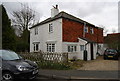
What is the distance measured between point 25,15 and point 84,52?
64.0ft

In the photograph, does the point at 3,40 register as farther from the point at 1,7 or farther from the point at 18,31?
the point at 18,31

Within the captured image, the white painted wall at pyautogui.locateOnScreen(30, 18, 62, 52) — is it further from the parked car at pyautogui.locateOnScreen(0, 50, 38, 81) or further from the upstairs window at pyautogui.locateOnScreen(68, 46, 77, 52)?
the parked car at pyautogui.locateOnScreen(0, 50, 38, 81)

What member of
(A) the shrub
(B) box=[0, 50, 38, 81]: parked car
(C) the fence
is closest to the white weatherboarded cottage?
(C) the fence

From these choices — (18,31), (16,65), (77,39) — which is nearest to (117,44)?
(77,39)

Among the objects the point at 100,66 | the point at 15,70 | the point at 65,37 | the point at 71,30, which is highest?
the point at 71,30

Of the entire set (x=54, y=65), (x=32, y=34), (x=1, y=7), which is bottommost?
(x=54, y=65)

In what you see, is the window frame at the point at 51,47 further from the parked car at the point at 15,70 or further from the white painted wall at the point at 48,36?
the parked car at the point at 15,70

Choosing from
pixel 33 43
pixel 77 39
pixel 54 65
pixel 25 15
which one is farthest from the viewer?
pixel 25 15

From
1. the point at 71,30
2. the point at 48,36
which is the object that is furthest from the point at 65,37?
the point at 48,36

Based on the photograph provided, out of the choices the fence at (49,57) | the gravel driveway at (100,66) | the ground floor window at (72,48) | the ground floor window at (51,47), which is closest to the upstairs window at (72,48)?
the ground floor window at (72,48)

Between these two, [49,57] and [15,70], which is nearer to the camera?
[15,70]

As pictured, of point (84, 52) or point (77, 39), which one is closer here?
point (84, 52)

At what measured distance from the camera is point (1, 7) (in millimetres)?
18672

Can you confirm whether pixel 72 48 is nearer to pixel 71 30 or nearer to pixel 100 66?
pixel 71 30
